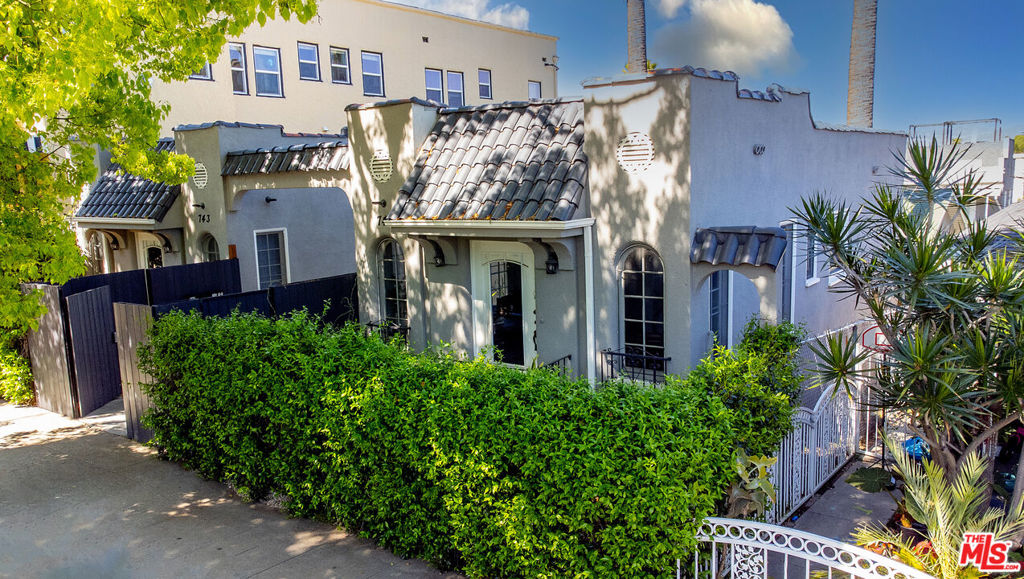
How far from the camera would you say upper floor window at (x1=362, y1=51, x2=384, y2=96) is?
2344cm

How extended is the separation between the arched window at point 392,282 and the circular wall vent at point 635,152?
4849 millimetres

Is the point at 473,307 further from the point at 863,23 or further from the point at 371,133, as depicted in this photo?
the point at 863,23

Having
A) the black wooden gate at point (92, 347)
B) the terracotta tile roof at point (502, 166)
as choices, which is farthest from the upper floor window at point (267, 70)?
the terracotta tile roof at point (502, 166)

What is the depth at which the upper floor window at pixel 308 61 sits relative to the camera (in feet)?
71.4

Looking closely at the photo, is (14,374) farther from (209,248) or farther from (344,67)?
(344,67)

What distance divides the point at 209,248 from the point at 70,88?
30.8 feet

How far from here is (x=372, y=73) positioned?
930 inches

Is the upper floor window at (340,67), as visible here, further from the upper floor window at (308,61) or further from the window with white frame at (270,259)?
the window with white frame at (270,259)

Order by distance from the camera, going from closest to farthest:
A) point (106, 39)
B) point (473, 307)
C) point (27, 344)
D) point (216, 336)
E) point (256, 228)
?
1. point (106, 39)
2. point (216, 336)
3. point (473, 307)
4. point (27, 344)
5. point (256, 228)

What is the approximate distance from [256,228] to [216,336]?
806cm

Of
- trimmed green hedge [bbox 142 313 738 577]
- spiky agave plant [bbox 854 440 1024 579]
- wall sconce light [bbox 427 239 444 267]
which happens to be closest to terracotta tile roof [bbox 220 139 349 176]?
wall sconce light [bbox 427 239 444 267]

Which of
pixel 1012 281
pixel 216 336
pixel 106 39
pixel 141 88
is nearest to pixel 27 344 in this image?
pixel 141 88

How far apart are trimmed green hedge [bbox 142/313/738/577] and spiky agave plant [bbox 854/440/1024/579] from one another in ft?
4.16

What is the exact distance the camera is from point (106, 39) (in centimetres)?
694
